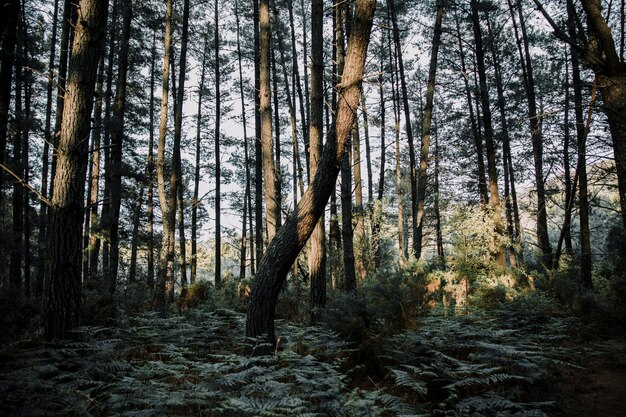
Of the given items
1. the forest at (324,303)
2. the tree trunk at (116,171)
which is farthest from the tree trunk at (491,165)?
the tree trunk at (116,171)

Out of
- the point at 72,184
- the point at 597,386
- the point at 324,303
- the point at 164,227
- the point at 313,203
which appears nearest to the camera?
the point at 597,386

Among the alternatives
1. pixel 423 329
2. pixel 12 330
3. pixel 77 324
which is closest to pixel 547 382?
pixel 423 329

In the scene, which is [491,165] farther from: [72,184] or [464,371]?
[72,184]

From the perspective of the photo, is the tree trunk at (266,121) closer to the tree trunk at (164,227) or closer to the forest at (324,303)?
the forest at (324,303)

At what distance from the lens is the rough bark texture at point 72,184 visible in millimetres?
4254

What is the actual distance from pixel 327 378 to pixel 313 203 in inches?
79.7

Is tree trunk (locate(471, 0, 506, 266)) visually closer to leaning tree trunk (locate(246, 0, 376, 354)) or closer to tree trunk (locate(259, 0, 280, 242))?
tree trunk (locate(259, 0, 280, 242))

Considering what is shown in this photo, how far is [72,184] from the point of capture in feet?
14.4

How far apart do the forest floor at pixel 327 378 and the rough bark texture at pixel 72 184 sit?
48cm

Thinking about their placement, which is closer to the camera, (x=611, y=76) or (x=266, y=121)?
(x=611, y=76)

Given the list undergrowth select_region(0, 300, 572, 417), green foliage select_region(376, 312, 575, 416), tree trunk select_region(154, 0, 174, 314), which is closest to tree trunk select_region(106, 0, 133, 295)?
tree trunk select_region(154, 0, 174, 314)

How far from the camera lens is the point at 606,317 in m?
5.93

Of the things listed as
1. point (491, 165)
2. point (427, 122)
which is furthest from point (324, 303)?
point (427, 122)

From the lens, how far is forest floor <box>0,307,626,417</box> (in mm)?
2590
